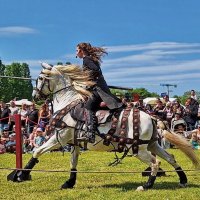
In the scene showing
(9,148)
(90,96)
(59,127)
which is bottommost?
(9,148)

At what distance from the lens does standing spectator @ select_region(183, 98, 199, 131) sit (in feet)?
66.4

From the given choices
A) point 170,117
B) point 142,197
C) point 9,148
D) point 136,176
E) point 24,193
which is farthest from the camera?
point 170,117

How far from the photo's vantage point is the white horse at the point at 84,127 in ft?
31.0

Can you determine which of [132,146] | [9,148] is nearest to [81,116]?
[132,146]

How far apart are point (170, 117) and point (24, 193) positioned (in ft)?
38.2

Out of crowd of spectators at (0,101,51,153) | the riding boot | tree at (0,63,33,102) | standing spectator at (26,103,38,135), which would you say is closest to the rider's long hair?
the riding boot

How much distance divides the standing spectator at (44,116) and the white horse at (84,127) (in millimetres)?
8227

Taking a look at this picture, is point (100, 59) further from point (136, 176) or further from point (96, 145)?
point (136, 176)

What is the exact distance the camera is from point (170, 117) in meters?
20.1

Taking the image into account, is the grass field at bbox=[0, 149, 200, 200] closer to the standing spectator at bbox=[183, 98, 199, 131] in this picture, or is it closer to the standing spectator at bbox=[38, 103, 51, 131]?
the standing spectator at bbox=[38, 103, 51, 131]

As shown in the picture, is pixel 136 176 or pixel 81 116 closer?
pixel 81 116

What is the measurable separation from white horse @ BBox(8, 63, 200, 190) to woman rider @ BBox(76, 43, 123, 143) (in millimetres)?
170

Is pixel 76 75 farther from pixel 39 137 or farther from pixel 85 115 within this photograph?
pixel 39 137

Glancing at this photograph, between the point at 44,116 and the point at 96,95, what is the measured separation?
9.64 meters
